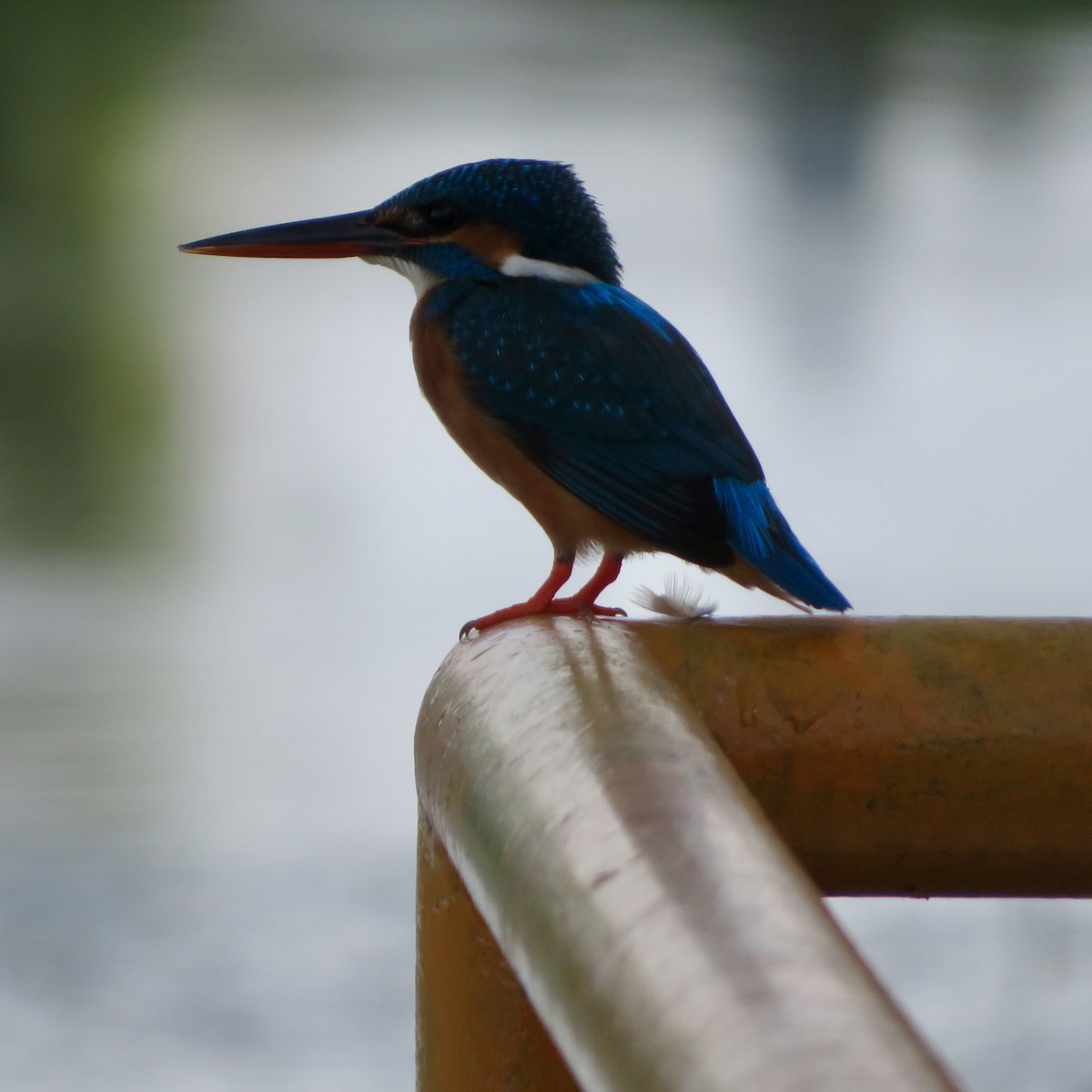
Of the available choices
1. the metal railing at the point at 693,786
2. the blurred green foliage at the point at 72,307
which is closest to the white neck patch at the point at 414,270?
the metal railing at the point at 693,786

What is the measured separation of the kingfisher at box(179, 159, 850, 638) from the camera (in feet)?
5.06

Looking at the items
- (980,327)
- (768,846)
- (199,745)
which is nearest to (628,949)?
(768,846)

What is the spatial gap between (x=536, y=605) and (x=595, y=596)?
0.14m

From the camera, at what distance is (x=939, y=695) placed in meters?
0.84

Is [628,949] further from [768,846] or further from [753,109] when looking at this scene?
[753,109]

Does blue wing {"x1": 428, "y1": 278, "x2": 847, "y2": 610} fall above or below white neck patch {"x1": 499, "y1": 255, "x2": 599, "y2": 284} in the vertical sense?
below

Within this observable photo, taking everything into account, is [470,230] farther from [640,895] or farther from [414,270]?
[640,895]

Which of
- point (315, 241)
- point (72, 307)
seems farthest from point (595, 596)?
point (72, 307)

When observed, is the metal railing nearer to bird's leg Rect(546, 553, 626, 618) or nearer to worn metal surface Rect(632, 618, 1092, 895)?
worn metal surface Rect(632, 618, 1092, 895)

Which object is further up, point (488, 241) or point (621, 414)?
point (488, 241)

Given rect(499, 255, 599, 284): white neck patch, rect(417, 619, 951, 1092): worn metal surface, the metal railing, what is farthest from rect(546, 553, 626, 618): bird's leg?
rect(417, 619, 951, 1092): worn metal surface

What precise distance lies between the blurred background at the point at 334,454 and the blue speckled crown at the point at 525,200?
1.29 metres

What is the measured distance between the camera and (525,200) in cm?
172

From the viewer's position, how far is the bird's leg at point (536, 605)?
4.57 feet
